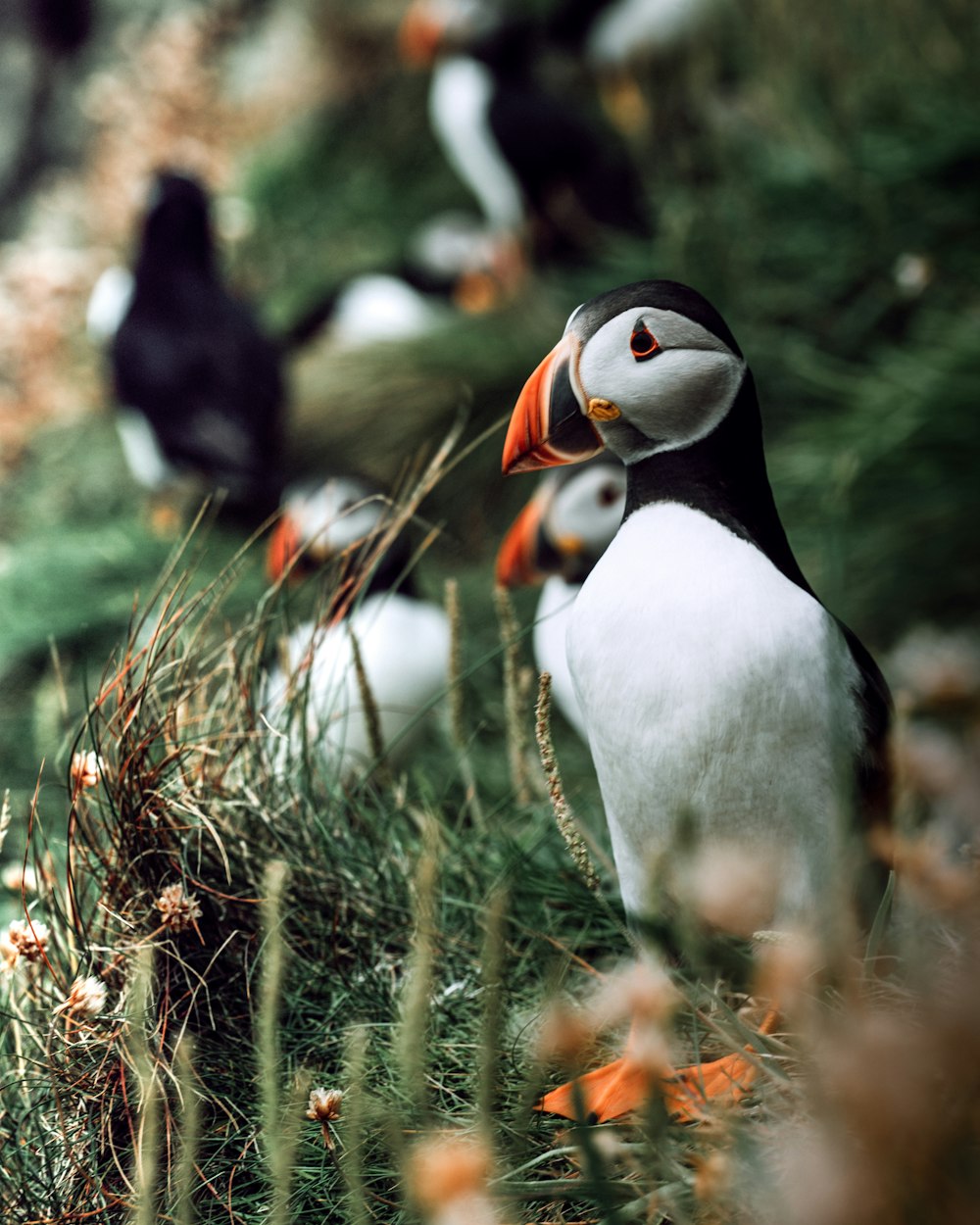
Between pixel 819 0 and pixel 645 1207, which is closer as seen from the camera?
pixel 645 1207

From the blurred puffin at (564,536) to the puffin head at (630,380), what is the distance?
3.29 feet

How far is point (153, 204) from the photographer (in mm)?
4387

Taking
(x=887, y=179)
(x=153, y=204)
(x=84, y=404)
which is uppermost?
(x=153, y=204)

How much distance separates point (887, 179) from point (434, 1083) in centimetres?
310

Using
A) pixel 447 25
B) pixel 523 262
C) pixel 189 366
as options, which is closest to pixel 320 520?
pixel 189 366

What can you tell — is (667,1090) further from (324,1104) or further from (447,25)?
(447,25)

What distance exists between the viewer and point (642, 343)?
1274 millimetres

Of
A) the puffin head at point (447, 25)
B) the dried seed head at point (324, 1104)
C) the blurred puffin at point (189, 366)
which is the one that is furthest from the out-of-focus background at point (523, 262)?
the dried seed head at point (324, 1104)

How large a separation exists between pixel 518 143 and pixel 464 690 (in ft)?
13.2

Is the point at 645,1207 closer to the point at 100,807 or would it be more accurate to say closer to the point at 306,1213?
the point at 306,1213

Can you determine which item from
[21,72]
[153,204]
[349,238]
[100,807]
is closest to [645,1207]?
[100,807]

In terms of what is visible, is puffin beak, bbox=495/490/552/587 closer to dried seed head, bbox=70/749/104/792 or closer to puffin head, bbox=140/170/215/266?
dried seed head, bbox=70/749/104/792

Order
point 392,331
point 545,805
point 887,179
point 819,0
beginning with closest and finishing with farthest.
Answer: point 545,805 < point 887,179 < point 819,0 < point 392,331

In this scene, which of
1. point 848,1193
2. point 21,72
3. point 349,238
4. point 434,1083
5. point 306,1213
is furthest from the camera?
point 21,72
